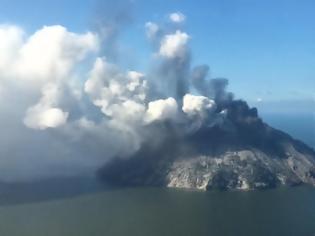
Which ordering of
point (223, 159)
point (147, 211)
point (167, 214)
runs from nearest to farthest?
point (167, 214)
point (147, 211)
point (223, 159)

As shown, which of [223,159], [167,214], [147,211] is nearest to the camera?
[167,214]

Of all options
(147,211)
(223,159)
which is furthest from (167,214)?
(223,159)

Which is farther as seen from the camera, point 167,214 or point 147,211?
point 147,211

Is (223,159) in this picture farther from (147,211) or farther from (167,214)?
(167,214)

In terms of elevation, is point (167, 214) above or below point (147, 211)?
below

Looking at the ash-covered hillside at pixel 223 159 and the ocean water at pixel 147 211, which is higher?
the ash-covered hillside at pixel 223 159

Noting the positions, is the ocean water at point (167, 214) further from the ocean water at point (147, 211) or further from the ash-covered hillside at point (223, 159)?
the ash-covered hillside at point (223, 159)

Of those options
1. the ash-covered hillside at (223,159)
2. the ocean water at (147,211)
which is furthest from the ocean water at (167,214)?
the ash-covered hillside at (223,159)

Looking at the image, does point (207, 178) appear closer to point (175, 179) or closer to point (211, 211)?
point (175, 179)

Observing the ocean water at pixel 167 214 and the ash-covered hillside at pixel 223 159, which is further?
the ash-covered hillside at pixel 223 159

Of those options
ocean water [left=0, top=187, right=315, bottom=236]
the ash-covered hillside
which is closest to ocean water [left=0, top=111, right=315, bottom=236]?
ocean water [left=0, top=187, right=315, bottom=236]
